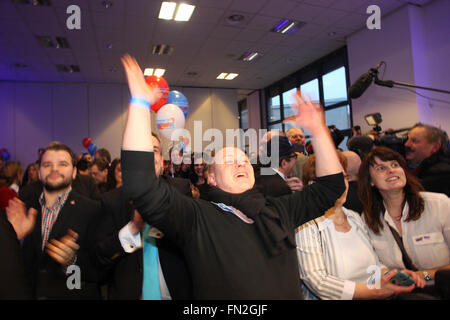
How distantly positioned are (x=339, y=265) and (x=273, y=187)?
70 centimetres

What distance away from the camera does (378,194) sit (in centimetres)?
188

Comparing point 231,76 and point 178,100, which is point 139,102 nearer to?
point 178,100

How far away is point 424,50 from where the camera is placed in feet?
15.4

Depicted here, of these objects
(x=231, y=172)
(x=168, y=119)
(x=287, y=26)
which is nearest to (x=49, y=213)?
(x=231, y=172)

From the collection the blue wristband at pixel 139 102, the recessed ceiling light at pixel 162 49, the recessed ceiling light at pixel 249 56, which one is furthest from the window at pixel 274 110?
the blue wristband at pixel 139 102

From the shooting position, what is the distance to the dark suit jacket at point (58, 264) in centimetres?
152

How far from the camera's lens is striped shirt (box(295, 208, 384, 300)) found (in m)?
1.38

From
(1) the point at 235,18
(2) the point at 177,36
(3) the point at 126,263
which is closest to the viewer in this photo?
(3) the point at 126,263

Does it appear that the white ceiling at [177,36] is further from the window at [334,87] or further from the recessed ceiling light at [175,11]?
the window at [334,87]

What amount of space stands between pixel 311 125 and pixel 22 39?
580 cm

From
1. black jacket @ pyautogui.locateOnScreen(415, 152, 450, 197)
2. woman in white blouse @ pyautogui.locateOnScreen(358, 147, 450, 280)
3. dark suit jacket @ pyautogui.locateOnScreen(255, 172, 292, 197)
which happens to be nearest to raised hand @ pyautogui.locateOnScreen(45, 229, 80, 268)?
dark suit jacket @ pyautogui.locateOnScreen(255, 172, 292, 197)

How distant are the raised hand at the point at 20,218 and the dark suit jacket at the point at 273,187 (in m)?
1.33
